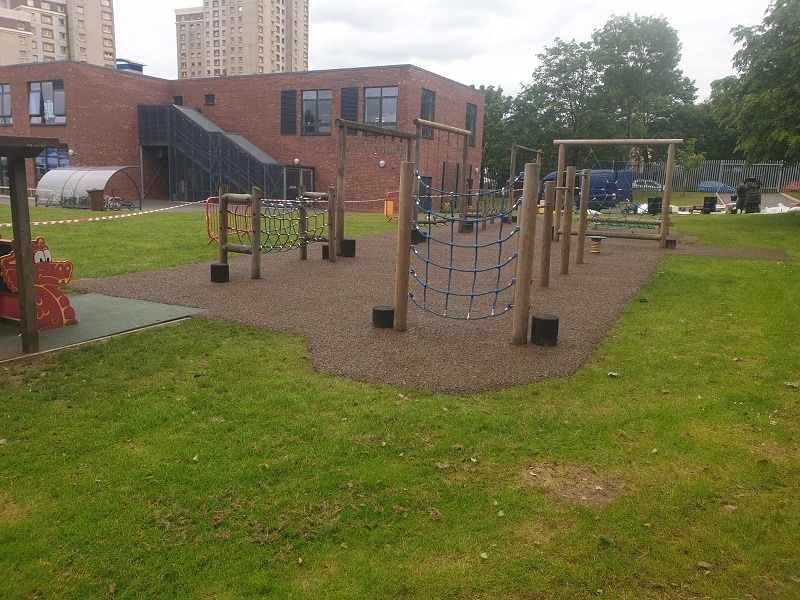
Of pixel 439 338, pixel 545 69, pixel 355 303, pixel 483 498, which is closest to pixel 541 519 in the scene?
pixel 483 498

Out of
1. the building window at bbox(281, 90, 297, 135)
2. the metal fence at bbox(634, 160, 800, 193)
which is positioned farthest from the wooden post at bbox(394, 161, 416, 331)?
the metal fence at bbox(634, 160, 800, 193)

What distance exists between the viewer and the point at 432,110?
126 feet

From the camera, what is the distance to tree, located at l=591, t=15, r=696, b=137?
176 feet

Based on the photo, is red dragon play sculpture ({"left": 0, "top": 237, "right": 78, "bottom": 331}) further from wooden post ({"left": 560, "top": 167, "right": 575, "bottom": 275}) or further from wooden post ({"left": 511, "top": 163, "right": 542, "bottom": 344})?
wooden post ({"left": 560, "top": 167, "right": 575, "bottom": 275})

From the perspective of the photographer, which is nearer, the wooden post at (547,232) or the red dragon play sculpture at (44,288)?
the red dragon play sculpture at (44,288)

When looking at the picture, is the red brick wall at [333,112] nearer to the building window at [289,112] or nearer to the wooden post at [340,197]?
the building window at [289,112]

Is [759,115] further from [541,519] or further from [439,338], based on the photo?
[541,519]

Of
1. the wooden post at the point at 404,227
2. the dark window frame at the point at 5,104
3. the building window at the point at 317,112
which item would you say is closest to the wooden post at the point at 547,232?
the wooden post at the point at 404,227

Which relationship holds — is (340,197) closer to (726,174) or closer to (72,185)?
(72,185)

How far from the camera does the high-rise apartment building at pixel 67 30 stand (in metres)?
136

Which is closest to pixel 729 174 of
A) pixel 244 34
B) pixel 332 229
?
pixel 332 229

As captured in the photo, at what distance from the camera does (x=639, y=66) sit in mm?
54562

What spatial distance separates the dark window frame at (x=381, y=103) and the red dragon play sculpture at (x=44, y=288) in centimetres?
3037

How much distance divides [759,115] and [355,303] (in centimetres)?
2028
